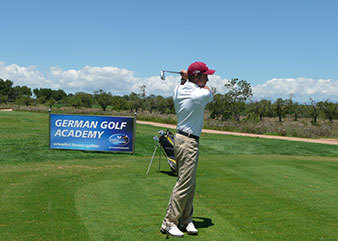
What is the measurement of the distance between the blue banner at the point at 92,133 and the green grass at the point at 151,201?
2.80m

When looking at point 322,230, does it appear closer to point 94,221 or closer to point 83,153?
point 94,221

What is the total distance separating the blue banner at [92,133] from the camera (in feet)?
50.2

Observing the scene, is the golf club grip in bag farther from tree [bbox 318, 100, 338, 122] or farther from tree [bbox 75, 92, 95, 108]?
tree [bbox 75, 92, 95, 108]

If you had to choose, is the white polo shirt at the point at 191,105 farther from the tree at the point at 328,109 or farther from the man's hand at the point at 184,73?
the tree at the point at 328,109

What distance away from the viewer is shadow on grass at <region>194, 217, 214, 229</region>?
5.30 m

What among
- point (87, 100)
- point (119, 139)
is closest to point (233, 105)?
point (119, 139)

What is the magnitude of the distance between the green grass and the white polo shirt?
5.21 feet

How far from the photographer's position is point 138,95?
269 feet

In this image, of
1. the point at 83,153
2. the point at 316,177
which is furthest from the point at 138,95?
the point at 316,177

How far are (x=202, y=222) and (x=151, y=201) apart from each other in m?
1.57

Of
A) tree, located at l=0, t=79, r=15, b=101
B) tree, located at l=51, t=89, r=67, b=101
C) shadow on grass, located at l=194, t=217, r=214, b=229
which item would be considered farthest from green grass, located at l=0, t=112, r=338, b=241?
tree, located at l=51, t=89, r=67, b=101

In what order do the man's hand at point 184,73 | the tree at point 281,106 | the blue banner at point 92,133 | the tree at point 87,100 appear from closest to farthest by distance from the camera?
the man's hand at point 184,73, the blue banner at point 92,133, the tree at point 281,106, the tree at point 87,100

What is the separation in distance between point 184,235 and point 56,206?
108 inches

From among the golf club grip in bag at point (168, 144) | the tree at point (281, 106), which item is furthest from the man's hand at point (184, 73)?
the tree at point (281, 106)
